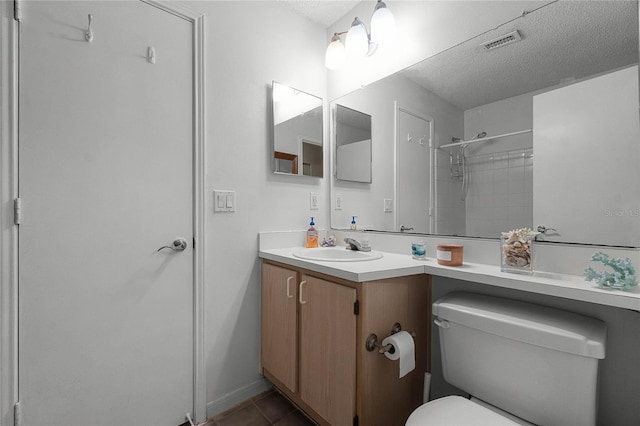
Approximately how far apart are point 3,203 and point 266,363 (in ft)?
4.47

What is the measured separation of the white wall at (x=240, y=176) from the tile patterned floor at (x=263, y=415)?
0.05 metres

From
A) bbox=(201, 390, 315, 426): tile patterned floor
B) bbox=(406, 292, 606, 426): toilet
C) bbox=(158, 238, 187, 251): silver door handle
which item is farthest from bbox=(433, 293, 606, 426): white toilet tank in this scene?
bbox=(158, 238, 187, 251): silver door handle

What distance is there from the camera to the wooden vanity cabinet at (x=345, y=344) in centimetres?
111

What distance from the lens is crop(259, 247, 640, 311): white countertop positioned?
2.74ft

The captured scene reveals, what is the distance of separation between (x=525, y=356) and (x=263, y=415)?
1269 mm

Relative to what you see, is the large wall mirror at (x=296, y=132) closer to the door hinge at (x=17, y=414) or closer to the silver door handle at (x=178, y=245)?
the silver door handle at (x=178, y=245)

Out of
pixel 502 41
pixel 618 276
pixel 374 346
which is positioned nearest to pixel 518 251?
pixel 618 276

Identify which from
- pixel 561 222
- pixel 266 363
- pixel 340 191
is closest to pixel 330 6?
pixel 340 191

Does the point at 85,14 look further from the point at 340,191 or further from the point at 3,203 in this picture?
the point at 340,191

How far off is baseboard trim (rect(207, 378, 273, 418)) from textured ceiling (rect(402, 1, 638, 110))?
185 cm

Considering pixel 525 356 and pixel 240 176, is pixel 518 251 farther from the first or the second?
pixel 240 176

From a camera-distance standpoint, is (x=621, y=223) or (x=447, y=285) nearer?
(x=621, y=223)

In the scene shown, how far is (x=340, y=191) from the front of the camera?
1984 mm

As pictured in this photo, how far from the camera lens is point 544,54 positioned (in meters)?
1.14
